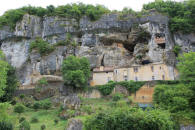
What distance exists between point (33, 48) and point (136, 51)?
72.4 feet

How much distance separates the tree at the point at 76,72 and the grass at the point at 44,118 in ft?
24.6

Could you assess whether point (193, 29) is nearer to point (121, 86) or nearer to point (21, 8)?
point (121, 86)

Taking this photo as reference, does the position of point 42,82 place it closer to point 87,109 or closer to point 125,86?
point 87,109

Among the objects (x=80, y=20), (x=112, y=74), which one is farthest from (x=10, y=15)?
(x=112, y=74)

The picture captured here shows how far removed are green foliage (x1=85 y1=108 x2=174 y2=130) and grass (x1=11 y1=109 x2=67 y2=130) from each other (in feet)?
28.4

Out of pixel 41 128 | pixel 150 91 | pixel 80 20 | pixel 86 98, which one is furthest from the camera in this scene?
pixel 80 20

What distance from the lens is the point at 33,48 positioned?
149 ft

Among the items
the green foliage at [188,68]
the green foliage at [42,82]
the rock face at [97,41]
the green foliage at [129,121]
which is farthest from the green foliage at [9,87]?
the green foliage at [188,68]

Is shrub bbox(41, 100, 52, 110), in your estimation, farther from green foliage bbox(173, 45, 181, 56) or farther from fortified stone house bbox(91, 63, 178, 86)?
green foliage bbox(173, 45, 181, 56)

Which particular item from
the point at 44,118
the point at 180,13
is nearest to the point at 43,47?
the point at 44,118

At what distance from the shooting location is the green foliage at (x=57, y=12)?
159 ft

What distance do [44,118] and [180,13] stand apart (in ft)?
119

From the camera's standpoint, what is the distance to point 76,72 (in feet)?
118

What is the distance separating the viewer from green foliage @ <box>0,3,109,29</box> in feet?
159
